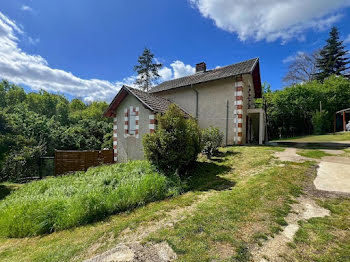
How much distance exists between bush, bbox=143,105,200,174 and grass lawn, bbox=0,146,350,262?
4.12 ft

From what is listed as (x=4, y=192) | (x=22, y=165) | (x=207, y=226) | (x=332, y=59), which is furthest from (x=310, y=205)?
(x=332, y=59)

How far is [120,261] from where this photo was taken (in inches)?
88.7

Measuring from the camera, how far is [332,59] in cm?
3344

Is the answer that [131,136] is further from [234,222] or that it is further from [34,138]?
[34,138]

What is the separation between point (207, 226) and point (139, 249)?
1192 millimetres

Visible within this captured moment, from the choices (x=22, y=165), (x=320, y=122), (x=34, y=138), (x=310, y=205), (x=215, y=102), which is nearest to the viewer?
(x=310, y=205)

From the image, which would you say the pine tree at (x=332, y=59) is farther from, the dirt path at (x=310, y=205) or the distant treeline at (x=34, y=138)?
the distant treeline at (x=34, y=138)

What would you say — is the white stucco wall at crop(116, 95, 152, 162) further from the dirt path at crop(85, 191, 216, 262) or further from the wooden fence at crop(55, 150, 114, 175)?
the dirt path at crop(85, 191, 216, 262)

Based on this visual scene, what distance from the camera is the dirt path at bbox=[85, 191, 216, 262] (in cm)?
229

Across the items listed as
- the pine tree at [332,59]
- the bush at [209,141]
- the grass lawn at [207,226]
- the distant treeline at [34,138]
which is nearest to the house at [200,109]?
the bush at [209,141]

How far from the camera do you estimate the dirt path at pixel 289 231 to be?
2.25m

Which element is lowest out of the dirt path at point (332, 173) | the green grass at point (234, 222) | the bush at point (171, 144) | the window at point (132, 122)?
the green grass at point (234, 222)

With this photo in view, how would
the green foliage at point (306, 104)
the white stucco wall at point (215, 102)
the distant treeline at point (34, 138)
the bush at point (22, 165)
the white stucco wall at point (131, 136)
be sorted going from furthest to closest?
the green foliage at point (306, 104) < the bush at point (22, 165) < the white stucco wall at point (215, 102) < the distant treeline at point (34, 138) < the white stucco wall at point (131, 136)

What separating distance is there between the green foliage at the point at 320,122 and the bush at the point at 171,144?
2182cm
